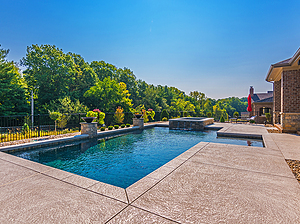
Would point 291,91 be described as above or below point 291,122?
above

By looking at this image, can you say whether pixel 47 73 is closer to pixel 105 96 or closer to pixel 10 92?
pixel 10 92

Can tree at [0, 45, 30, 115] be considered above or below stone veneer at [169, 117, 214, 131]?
above

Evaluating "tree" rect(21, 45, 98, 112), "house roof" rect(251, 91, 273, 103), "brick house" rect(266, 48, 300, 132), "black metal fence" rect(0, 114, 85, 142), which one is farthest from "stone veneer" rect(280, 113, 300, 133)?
"tree" rect(21, 45, 98, 112)

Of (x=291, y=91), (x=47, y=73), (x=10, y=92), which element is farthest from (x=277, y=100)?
(x=10, y=92)

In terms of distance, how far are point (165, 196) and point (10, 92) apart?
18626 mm

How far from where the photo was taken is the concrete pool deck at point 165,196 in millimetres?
1850

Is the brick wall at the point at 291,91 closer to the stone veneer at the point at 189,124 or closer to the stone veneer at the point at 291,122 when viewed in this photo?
the stone veneer at the point at 291,122

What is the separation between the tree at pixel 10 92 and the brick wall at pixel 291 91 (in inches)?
824

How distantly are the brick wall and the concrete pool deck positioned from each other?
7371mm

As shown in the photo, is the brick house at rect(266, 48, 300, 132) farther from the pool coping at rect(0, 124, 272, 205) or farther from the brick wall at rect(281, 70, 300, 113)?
the pool coping at rect(0, 124, 272, 205)

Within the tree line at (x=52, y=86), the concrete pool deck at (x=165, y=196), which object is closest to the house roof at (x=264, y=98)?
the tree line at (x=52, y=86)

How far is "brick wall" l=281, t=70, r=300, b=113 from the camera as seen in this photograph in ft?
28.8

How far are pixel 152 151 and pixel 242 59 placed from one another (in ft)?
52.6

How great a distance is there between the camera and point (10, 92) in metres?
15.0
